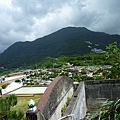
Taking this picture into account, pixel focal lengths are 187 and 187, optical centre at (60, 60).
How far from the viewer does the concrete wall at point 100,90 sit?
28.2ft

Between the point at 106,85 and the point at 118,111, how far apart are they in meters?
6.55

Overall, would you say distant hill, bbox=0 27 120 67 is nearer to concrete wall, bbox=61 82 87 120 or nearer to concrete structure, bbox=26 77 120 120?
concrete structure, bbox=26 77 120 120

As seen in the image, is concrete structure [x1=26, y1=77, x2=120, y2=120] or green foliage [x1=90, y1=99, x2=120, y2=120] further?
concrete structure [x1=26, y1=77, x2=120, y2=120]

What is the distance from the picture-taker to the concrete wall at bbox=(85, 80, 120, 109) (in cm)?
860

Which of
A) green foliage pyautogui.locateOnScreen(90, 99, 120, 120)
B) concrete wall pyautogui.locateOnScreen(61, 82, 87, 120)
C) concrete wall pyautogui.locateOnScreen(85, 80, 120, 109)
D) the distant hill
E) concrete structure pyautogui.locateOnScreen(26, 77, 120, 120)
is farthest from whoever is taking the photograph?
the distant hill

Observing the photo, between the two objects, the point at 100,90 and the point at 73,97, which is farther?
the point at 100,90

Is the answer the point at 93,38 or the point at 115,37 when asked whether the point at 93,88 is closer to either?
the point at 93,38

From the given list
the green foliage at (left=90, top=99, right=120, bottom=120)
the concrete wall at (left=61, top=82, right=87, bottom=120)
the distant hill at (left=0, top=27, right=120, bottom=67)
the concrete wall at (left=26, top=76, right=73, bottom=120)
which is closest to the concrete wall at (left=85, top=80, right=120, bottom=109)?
the concrete wall at (left=61, top=82, right=87, bottom=120)

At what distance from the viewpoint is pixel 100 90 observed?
8.80 metres

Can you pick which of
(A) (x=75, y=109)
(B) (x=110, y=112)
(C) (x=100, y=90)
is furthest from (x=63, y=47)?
(B) (x=110, y=112)

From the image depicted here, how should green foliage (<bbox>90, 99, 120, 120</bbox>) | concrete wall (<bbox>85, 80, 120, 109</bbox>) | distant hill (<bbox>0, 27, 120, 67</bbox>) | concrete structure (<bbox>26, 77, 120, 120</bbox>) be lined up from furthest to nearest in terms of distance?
distant hill (<bbox>0, 27, 120, 67</bbox>) < concrete wall (<bbox>85, 80, 120, 109</bbox>) < concrete structure (<bbox>26, 77, 120, 120</bbox>) < green foliage (<bbox>90, 99, 120, 120</bbox>)

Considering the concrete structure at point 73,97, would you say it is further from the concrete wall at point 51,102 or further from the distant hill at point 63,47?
the distant hill at point 63,47

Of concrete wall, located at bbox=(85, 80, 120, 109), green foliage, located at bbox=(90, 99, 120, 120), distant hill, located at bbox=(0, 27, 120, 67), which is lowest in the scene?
concrete wall, located at bbox=(85, 80, 120, 109)

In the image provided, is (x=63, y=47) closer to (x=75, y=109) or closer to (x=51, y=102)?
(x=51, y=102)
